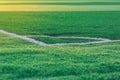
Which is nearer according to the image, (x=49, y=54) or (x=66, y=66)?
(x=66, y=66)

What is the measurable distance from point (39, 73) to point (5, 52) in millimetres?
2932

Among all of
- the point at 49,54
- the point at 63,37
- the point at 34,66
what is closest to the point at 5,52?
the point at 49,54

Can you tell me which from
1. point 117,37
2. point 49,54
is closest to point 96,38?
point 117,37

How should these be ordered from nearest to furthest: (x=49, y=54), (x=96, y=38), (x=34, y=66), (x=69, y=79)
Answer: (x=69, y=79), (x=34, y=66), (x=49, y=54), (x=96, y=38)

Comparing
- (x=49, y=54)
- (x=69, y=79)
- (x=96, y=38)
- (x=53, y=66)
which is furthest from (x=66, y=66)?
(x=96, y=38)

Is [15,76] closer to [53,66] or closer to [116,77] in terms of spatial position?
[53,66]

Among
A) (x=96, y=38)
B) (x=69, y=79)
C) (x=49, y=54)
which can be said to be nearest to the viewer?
(x=69, y=79)

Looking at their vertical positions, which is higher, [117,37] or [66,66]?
[66,66]

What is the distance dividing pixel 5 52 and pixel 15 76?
3063 mm

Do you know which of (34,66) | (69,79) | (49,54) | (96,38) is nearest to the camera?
(69,79)

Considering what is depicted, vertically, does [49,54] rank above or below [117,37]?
above

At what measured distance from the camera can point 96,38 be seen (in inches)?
794

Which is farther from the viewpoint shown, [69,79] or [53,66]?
[53,66]

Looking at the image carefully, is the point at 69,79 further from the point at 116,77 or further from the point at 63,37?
the point at 63,37
